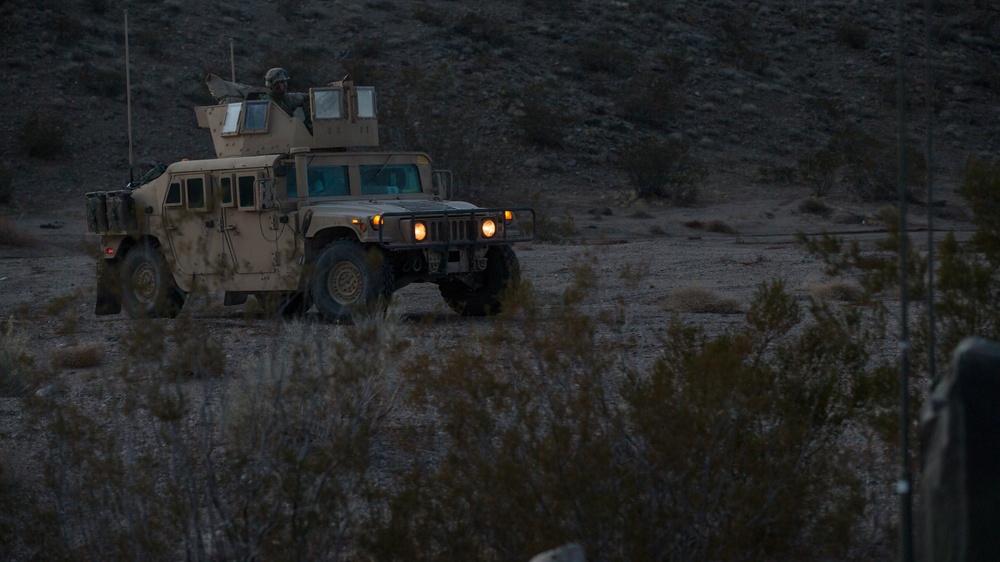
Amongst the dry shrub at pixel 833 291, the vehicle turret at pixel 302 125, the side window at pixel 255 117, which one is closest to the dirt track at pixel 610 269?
the dry shrub at pixel 833 291

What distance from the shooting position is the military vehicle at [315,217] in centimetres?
1333

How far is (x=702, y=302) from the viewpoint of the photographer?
14.8m

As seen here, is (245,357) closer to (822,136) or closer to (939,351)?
(939,351)

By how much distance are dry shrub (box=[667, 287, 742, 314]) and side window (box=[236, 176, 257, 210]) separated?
5.04 metres

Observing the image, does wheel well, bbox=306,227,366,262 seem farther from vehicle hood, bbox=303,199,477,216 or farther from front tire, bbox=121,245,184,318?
front tire, bbox=121,245,184,318

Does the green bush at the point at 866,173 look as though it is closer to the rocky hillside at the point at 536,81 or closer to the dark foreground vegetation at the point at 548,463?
the rocky hillside at the point at 536,81

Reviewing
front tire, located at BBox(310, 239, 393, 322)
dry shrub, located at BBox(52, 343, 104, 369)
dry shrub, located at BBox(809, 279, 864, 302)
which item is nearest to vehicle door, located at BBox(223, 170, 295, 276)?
front tire, located at BBox(310, 239, 393, 322)

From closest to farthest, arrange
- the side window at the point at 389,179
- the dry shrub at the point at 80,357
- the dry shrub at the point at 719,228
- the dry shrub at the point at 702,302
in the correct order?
the dry shrub at the point at 80,357 < the side window at the point at 389,179 < the dry shrub at the point at 702,302 < the dry shrub at the point at 719,228

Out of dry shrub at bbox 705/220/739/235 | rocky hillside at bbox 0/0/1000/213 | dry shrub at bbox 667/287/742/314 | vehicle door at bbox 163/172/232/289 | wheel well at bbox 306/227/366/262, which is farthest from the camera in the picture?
rocky hillside at bbox 0/0/1000/213

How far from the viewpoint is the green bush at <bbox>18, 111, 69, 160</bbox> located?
31.7m

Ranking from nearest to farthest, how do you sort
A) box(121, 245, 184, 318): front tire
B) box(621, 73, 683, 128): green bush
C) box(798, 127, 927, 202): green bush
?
box(121, 245, 184, 318): front tire → box(798, 127, 927, 202): green bush → box(621, 73, 683, 128): green bush

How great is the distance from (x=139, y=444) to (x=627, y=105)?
107ft

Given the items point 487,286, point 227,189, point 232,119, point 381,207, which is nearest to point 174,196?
point 227,189

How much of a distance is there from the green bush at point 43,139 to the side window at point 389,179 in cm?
2010
